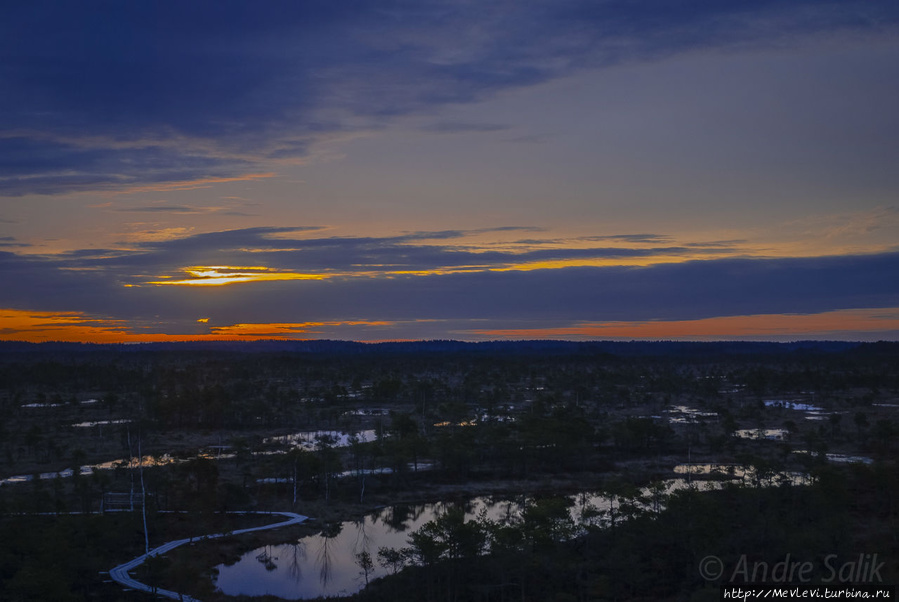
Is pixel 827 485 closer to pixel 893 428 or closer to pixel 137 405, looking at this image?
pixel 893 428

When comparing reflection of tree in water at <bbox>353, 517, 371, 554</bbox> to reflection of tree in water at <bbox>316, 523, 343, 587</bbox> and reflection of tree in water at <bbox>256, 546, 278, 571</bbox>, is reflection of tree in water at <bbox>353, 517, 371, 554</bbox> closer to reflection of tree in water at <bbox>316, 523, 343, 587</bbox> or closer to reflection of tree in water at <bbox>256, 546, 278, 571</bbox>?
reflection of tree in water at <bbox>316, 523, 343, 587</bbox>

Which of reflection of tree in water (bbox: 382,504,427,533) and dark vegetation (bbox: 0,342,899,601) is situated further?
reflection of tree in water (bbox: 382,504,427,533)

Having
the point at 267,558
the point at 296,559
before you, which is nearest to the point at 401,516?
the point at 296,559

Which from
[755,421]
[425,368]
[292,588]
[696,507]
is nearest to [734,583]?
[696,507]

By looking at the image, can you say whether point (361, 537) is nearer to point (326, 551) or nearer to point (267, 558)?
point (326, 551)

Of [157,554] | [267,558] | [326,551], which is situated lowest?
[326,551]

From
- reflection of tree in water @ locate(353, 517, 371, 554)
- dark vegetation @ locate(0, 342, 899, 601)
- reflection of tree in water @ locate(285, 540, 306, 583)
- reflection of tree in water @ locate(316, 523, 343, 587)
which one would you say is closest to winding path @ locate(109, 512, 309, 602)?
dark vegetation @ locate(0, 342, 899, 601)

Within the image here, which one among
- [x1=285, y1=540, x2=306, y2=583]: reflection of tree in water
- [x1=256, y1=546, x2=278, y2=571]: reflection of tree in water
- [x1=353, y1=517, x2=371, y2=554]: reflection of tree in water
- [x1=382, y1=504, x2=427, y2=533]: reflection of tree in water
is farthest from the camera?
[x1=382, y1=504, x2=427, y2=533]: reflection of tree in water
